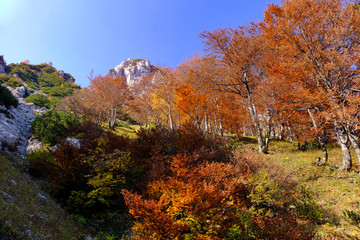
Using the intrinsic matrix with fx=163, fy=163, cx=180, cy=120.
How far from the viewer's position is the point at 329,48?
8492 millimetres

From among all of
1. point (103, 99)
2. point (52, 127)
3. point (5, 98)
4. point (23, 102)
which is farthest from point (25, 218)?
point (23, 102)

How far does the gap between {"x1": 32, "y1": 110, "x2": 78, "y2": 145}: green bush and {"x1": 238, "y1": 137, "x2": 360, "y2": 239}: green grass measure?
17.0 m

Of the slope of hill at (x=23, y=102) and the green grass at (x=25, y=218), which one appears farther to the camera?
the slope of hill at (x=23, y=102)

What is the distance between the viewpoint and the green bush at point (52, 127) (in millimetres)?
13555

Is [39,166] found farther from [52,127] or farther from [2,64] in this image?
[2,64]

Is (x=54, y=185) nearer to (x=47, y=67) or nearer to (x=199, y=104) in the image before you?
(x=199, y=104)

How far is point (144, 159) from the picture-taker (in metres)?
8.80

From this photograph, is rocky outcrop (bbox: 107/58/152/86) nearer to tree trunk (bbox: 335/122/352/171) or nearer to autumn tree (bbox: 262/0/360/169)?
autumn tree (bbox: 262/0/360/169)

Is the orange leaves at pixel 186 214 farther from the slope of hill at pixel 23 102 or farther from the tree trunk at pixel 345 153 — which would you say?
the slope of hill at pixel 23 102

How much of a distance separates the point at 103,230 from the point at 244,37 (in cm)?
1523

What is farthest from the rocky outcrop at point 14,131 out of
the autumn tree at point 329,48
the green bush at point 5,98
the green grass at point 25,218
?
the autumn tree at point 329,48

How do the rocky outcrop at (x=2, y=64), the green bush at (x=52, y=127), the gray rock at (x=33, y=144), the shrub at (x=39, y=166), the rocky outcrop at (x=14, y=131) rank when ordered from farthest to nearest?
the rocky outcrop at (x=2, y=64) < the green bush at (x=52, y=127) < the gray rock at (x=33, y=144) < the rocky outcrop at (x=14, y=131) < the shrub at (x=39, y=166)

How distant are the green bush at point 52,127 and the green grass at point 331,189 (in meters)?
17.0

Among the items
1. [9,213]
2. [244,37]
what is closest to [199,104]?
[244,37]
